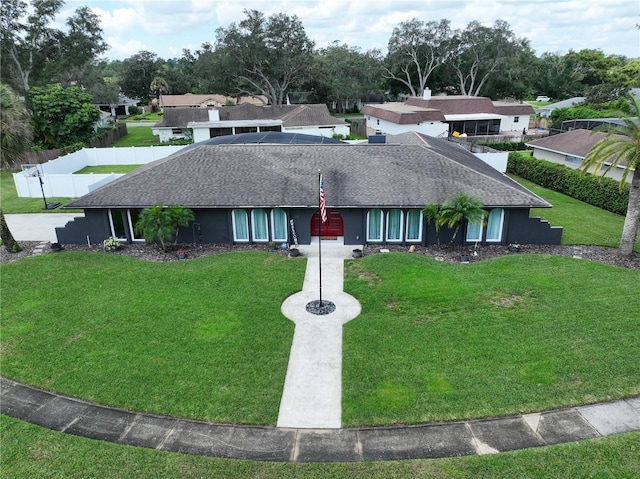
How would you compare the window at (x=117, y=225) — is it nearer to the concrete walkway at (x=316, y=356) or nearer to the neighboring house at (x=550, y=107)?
the concrete walkway at (x=316, y=356)

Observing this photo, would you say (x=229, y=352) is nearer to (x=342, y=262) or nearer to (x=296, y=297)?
(x=296, y=297)

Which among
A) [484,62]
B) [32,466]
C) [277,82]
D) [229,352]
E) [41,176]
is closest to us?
[32,466]

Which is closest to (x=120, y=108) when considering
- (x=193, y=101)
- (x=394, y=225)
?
(x=193, y=101)

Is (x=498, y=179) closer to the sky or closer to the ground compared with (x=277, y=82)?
closer to the ground

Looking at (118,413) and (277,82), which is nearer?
(118,413)

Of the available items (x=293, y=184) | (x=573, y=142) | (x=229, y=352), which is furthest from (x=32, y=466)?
(x=573, y=142)

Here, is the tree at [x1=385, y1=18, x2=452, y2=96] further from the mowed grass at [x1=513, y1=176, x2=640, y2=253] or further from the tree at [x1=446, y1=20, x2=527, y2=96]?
the mowed grass at [x1=513, y1=176, x2=640, y2=253]

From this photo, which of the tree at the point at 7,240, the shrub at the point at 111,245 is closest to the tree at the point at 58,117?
the tree at the point at 7,240

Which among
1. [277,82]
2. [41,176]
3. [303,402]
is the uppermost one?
[277,82]
